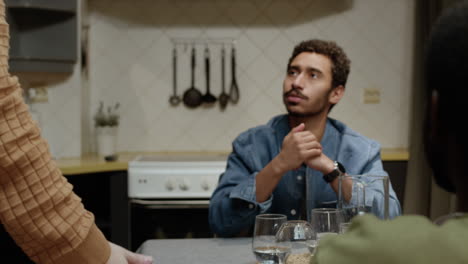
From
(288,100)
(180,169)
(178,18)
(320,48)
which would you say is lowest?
(180,169)

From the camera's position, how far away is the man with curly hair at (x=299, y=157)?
170 cm

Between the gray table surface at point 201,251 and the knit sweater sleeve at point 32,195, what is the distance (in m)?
0.42

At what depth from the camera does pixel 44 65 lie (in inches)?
114

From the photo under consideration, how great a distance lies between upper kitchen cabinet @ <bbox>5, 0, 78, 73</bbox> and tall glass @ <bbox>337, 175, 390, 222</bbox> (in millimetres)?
2122

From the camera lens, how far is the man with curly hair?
170 centimetres

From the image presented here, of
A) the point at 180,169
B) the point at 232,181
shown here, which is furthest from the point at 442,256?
the point at 180,169

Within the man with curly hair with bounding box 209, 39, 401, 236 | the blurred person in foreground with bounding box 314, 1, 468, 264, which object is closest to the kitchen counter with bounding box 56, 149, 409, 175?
the man with curly hair with bounding box 209, 39, 401, 236

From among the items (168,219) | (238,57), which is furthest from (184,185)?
(238,57)

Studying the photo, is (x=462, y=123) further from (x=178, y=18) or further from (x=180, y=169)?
(x=178, y=18)

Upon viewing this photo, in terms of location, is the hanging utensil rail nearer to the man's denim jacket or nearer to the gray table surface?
the man's denim jacket

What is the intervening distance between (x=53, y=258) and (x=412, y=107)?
263 centimetres

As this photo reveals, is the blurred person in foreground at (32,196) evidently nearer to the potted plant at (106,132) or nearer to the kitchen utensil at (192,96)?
the potted plant at (106,132)

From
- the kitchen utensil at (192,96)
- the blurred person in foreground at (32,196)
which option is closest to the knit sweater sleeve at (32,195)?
the blurred person in foreground at (32,196)

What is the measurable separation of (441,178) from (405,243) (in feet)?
0.42
